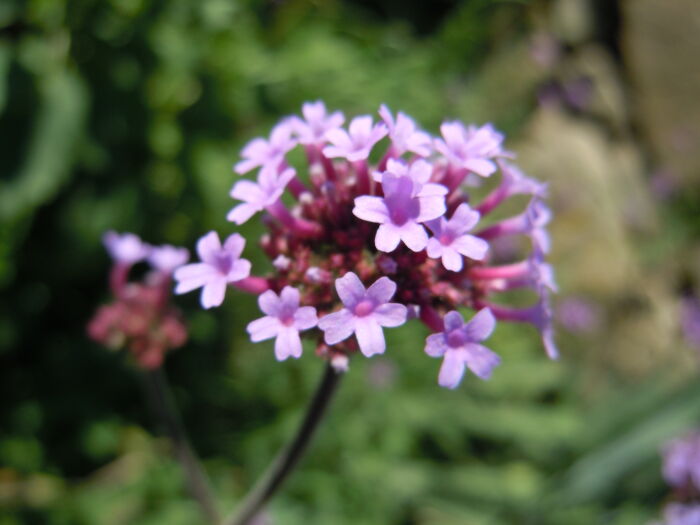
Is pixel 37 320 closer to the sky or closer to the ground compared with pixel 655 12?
closer to the ground

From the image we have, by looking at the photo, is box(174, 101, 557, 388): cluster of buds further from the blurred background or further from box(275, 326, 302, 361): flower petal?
the blurred background

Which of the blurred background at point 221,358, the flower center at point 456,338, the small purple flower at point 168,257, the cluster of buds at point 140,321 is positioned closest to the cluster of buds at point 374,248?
the flower center at point 456,338

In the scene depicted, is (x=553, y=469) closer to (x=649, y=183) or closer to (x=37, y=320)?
(x=37, y=320)

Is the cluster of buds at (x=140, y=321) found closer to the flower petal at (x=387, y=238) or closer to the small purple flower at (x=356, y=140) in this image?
the small purple flower at (x=356, y=140)

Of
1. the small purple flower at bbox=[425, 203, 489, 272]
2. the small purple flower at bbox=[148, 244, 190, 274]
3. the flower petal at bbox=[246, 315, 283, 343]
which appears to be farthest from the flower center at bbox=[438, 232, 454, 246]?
the small purple flower at bbox=[148, 244, 190, 274]

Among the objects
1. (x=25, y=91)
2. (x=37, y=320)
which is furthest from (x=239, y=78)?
(x=37, y=320)

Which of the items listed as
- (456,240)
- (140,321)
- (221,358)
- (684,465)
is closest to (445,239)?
(456,240)
